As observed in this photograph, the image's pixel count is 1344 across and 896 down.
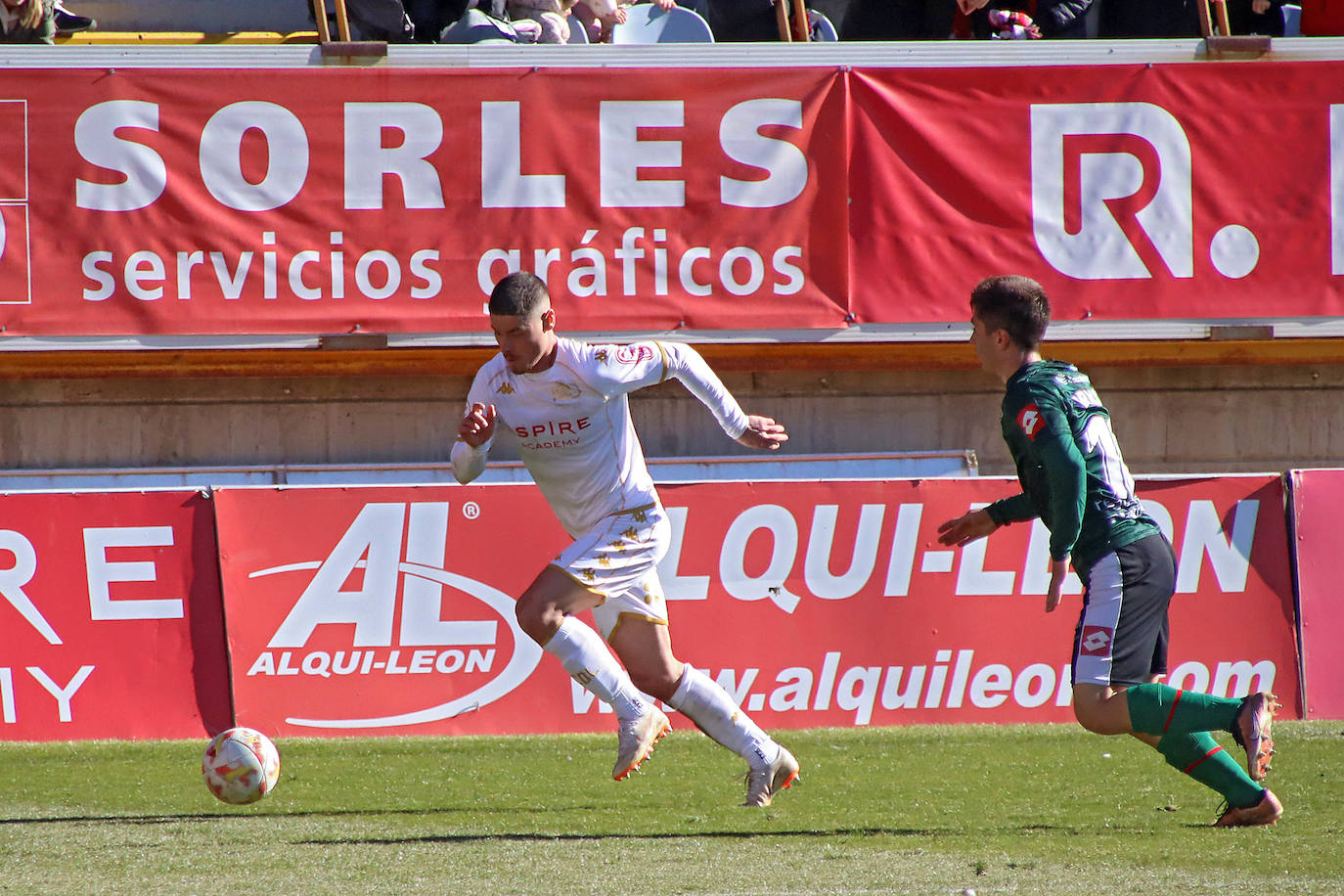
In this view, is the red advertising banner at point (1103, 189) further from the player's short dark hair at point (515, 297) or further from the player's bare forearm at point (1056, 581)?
the player's bare forearm at point (1056, 581)

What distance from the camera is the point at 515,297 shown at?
5.93m

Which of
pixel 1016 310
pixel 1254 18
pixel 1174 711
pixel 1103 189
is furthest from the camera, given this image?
pixel 1254 18

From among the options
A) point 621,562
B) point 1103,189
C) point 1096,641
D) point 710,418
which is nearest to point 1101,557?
point 1096,641

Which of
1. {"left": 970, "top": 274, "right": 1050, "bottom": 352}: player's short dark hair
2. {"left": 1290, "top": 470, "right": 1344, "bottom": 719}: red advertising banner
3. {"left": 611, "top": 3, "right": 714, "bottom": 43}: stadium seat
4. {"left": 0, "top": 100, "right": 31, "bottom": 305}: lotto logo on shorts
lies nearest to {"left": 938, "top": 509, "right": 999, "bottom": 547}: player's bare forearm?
{"left": 970, "top": 274, "right": 1050, "bottom": 352}: player's short dark hair

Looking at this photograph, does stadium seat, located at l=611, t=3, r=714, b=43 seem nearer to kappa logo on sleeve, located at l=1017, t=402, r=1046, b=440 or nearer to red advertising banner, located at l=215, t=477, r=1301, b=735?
red advertising banner, located at l=215, t=477, r=1301, b=735

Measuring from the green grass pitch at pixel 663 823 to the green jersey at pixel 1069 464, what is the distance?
1070mm

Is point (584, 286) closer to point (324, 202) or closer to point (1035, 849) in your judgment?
point (324, 202)

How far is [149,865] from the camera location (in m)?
5.00

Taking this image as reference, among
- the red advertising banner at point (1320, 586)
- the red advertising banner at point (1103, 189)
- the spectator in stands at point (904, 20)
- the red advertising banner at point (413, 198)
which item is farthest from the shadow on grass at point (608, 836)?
the spectator in stands at point (904, 20)

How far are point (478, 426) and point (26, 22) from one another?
7783 mm

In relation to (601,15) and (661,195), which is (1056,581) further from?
(601,15)

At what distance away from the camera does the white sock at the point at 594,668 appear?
5.99m

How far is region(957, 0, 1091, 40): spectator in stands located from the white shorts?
287 inches

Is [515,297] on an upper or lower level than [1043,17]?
lower
